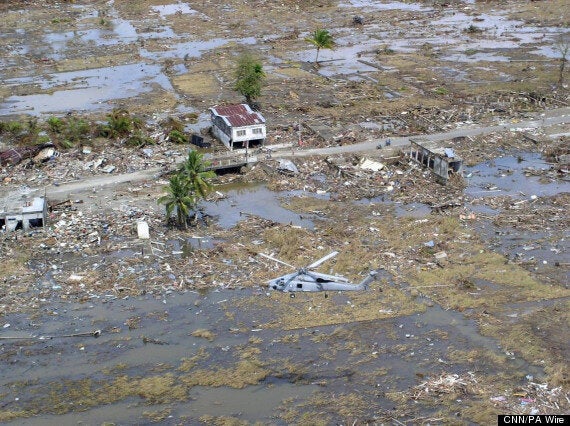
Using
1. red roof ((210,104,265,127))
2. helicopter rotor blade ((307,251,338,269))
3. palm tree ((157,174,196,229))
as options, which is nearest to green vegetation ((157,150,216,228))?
palm tree ((157,174,196,229))

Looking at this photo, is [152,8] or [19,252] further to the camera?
[152,8]

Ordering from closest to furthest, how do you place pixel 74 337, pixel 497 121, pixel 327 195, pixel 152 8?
1. pixel 74 337
2. pixel 327 195
3. pixel 497 121
4. pixel 152 8

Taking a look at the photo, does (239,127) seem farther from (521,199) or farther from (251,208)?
(521,199)

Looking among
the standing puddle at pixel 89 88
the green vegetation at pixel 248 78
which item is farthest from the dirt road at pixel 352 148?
the standing puddle at pixel 89 88

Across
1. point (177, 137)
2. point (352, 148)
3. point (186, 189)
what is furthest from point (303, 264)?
point (177, 137)

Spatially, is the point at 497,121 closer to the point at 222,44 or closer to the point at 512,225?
the point at 512,225

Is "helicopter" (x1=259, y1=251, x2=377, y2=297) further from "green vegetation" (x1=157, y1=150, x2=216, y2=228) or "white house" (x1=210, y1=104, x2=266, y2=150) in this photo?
"white house" (x1=210, y1=104, x2=266, y2=150)

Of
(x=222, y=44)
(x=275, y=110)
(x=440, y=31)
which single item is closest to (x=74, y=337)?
(x=275, y=110)

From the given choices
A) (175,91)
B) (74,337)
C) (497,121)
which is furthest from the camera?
(175,91)
